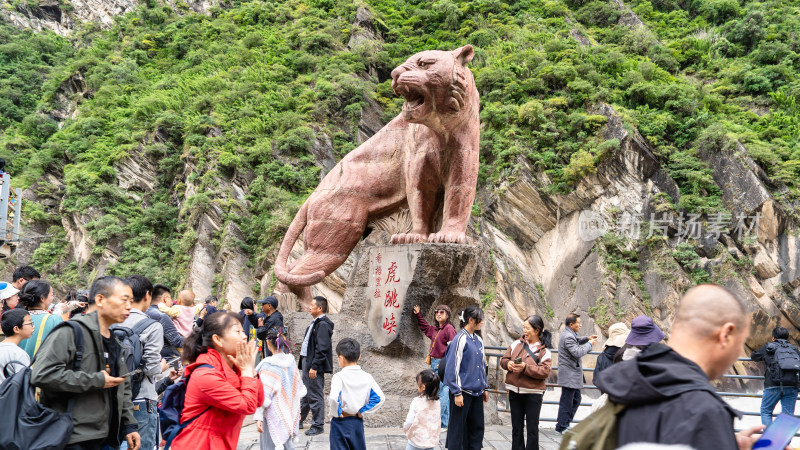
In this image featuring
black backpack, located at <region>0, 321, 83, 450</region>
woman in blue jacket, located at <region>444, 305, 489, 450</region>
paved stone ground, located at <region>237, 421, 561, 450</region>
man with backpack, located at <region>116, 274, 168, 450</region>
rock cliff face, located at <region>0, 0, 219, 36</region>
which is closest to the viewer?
black backpack, located at <region>0, 321, 83, 450</region>

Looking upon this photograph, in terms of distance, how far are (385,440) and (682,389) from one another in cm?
427

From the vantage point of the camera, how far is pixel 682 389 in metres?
1.41

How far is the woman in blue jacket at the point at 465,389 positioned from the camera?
13.7ft

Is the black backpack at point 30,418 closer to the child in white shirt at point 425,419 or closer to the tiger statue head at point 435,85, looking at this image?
the child in white shirt at point 425,419

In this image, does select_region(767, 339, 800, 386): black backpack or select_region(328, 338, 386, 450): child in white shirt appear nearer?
select_region(328, 338, 386, 450): child in white shirt

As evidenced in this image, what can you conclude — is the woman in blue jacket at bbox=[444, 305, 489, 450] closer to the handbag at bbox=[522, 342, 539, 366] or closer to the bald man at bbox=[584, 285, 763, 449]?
the handbag at bbox=[522, 342, 539, 366]

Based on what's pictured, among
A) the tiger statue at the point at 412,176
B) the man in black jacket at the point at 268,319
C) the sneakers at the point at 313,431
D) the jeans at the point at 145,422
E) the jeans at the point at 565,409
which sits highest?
the tiger statue at the point at 412,176

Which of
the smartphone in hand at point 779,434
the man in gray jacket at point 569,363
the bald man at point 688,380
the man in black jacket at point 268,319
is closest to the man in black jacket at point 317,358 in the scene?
the man in black jacket at point 268,319

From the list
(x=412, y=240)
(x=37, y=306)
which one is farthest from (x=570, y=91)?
(x=37, y=306)

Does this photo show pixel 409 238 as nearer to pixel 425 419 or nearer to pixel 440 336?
pixel 440 336

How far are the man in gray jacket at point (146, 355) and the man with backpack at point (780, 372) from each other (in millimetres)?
6365

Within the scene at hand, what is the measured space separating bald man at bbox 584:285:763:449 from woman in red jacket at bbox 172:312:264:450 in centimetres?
178

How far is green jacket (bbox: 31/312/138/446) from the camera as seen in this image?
2529mm

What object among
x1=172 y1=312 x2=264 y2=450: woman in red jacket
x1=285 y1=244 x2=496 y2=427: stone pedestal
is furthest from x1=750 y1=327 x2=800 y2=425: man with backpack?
x1=172 y1=312 x2=264 y2=450: woman in red jacket
